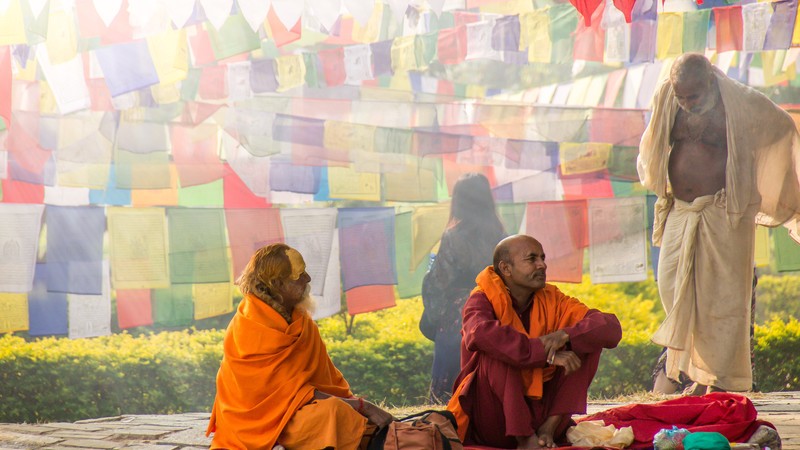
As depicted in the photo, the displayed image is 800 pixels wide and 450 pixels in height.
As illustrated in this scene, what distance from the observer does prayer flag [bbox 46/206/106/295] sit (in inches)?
324

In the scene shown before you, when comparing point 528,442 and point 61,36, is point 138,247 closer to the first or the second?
point 61,36

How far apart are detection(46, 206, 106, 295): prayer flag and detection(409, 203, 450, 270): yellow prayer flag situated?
279cm

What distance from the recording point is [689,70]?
6.38 metres

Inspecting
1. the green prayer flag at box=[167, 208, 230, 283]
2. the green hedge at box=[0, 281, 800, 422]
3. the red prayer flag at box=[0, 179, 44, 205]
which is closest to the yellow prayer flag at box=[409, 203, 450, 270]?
the green hedge at box=[0, 281, 800, 422]

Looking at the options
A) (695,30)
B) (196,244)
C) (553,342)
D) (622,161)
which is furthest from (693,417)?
(196,244)

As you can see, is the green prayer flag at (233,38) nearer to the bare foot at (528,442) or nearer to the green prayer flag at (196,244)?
the green prayer flag at (196,244)

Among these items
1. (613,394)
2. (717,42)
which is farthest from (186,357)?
(717,42)

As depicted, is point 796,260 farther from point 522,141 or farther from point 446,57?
point 446,57

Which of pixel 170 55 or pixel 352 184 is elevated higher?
pixel 170 55

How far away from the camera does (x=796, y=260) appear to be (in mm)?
9398

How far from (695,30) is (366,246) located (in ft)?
11.6

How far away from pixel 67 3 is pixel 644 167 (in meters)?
5.07

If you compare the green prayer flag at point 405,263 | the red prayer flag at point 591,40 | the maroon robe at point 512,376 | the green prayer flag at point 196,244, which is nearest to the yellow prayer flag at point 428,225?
the green prayer flag at point 405,263

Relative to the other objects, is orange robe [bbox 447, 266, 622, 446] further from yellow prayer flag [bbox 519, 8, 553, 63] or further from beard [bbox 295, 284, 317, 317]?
yellow prayer flag [bbox 519, 8, 553, 63]
